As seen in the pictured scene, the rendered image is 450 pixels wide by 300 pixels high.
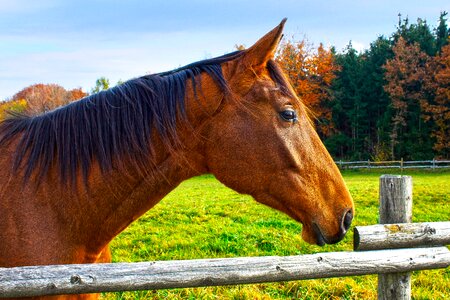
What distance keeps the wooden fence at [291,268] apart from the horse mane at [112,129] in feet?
1.93

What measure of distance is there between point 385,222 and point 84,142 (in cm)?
246

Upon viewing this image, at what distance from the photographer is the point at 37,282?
88.2 inches

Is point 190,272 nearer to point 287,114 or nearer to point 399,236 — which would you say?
point 287,114

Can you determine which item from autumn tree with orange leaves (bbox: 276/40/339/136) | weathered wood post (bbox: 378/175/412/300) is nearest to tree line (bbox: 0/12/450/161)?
autumn tree with orange leaves (bbox: 276/40/339/136)

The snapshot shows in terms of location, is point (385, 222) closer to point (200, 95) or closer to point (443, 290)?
point (200, 95)

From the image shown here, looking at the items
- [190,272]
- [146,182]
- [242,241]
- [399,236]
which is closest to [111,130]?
[146,182]

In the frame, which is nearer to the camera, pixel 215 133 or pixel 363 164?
pixel 215 133

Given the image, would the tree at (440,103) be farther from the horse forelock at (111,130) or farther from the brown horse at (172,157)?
the horse forelock at (111,130)

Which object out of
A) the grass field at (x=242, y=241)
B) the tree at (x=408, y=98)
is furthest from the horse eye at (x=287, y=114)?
the tree at (x=408, y=98)

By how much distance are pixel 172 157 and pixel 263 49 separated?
2.96 feet

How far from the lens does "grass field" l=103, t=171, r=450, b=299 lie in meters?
4.84

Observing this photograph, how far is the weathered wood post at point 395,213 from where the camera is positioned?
3244 millimetres

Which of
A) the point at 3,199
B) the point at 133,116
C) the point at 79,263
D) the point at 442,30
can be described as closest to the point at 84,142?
the point at 133,116

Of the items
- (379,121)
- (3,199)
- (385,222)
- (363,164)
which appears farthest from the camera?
(379,121)
